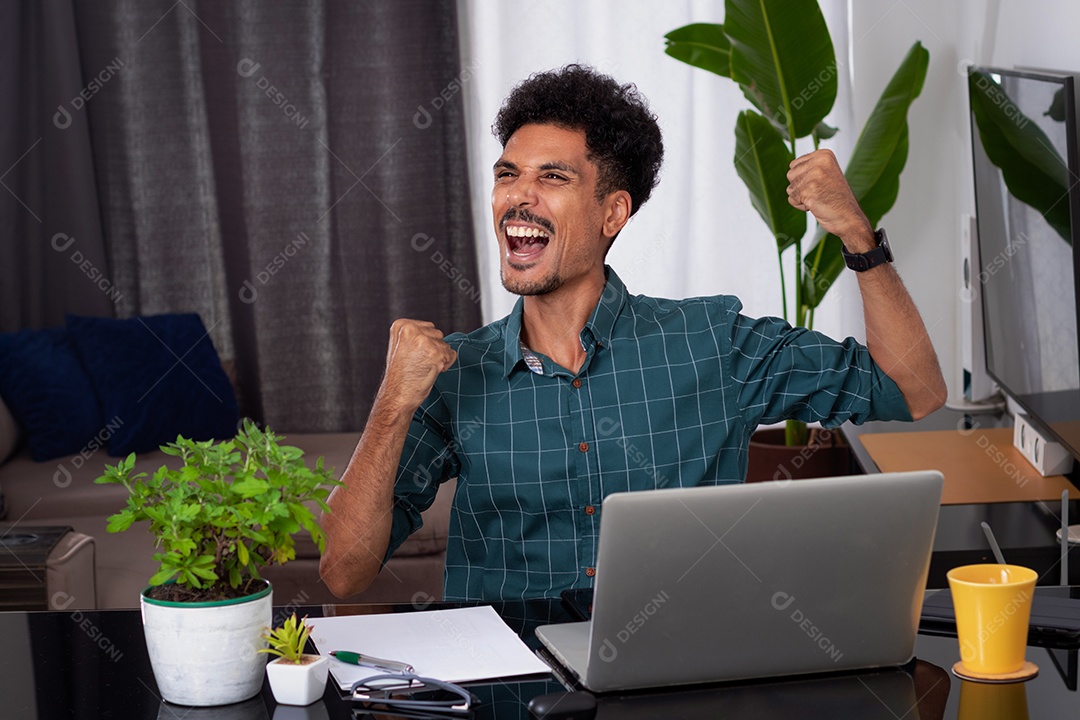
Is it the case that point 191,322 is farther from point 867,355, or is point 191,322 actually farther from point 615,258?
point 867,355

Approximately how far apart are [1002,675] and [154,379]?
2.97 meters

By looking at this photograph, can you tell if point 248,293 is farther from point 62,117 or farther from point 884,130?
point 884,130

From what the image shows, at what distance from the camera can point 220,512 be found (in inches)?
43.1

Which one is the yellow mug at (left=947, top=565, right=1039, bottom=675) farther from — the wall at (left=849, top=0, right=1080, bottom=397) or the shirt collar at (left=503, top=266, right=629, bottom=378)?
the wall at (left=849, top=0, right=1080, bottom=397)

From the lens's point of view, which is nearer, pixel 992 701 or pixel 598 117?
pixel 992 701

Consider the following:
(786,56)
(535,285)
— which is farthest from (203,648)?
(786,56)

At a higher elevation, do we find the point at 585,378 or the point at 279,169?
the point at 279,169

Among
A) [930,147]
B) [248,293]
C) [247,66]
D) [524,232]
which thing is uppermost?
[247,66]

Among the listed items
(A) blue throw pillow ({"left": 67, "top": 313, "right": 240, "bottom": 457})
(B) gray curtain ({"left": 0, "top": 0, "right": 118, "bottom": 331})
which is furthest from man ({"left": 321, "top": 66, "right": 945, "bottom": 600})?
(B) gray curtain ({"left": 0, "top": 0, "right": 118, "bottom": 331})

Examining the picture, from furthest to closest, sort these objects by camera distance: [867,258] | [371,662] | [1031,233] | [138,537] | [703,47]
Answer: [703,47], [138,537], [1031,233], [867,258], [371,662]

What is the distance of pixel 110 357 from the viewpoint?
3613mm

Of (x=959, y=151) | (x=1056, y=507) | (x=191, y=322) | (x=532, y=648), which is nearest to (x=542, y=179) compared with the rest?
(x=532, y=648)

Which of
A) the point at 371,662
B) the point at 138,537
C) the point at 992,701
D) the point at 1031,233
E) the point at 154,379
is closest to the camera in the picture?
the point at 992,701

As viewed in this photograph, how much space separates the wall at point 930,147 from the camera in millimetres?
3520
